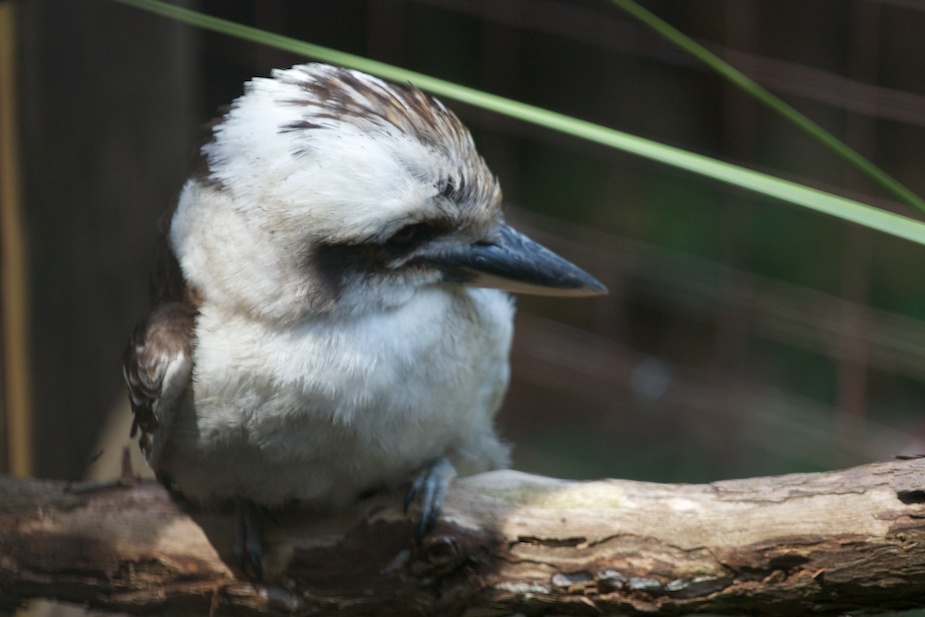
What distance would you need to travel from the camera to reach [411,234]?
1467 millimetres

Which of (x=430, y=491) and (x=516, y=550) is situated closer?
(x=516, y=550)

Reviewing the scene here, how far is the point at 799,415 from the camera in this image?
3.42m

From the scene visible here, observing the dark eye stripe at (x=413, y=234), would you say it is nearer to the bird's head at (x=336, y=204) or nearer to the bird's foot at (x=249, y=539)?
the bird's head at (x=336, y=204)

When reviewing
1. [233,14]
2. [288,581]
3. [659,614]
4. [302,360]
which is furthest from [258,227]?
[233,14]

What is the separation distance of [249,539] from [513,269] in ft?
1.80

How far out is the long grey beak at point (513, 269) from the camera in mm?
1540

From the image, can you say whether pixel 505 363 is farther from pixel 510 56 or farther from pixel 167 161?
pixel 510 56

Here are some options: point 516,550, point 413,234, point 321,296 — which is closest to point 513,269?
point 413,234

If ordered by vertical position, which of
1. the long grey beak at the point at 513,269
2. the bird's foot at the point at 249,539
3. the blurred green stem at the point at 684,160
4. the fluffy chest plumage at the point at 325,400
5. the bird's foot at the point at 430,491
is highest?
the blurred green stem at the point at 684,160

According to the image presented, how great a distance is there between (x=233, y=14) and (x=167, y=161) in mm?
1075

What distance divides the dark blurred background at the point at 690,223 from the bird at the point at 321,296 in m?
1.64

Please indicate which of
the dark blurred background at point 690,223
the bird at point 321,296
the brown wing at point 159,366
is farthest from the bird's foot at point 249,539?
the dark blurred background at point 690,223

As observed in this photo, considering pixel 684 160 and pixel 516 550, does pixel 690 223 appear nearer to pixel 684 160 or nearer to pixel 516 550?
pixel 516 550

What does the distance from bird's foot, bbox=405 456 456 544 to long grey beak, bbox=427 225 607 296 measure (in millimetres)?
285
